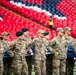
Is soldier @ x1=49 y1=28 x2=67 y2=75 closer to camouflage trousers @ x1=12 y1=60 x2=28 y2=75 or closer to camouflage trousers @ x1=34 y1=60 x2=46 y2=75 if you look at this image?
camouflage trousers @ x1=34 y1=60 x2=46 y2=75

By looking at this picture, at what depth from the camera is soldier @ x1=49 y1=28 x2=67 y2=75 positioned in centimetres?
865

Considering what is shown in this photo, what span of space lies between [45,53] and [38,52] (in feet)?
0.87

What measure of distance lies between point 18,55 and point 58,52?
1339 mm

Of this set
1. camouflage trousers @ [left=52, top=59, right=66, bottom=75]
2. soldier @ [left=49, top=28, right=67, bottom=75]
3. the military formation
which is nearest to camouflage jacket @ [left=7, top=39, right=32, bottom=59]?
the military formation

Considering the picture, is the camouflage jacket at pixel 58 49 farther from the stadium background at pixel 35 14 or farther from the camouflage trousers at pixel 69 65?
the stadium background at pixel 35 14

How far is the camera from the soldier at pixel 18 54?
773 centimetres

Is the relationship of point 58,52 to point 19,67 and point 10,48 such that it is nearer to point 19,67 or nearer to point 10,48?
point 19,67

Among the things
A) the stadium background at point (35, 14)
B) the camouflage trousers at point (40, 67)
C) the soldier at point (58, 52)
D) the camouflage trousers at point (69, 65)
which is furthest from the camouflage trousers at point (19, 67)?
the stadium background at point (35, 14)

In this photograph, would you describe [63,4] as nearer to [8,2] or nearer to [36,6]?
[36,6]

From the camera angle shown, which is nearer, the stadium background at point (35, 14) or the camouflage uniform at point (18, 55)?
the camouflage uniform at point (18, 55)

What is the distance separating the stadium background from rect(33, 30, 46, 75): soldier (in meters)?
6.24

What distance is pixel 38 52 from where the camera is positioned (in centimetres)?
840

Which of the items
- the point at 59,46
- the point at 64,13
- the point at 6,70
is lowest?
the point at 6,70

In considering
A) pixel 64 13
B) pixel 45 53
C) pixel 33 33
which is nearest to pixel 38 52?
pixel 45 53
